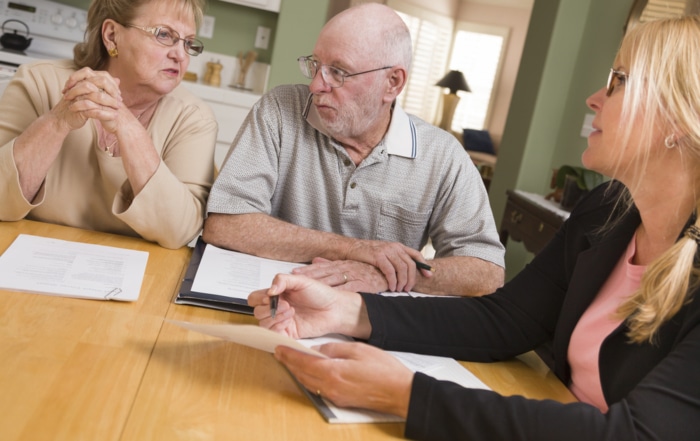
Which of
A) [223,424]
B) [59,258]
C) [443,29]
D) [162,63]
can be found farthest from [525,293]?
[443,29]

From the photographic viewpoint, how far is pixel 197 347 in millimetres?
1107

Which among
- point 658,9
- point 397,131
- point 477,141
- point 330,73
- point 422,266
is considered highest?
point 658,9

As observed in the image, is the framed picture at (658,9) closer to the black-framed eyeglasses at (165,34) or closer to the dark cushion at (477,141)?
the black-framed eyeglasses at (165,34)

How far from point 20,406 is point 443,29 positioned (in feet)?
28.7

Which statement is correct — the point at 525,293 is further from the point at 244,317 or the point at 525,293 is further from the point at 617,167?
the point at 244,317

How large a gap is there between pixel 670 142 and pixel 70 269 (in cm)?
104

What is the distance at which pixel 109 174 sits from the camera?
5.48 feet

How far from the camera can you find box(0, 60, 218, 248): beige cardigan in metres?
1.58

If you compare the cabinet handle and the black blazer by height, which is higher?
the black blazer

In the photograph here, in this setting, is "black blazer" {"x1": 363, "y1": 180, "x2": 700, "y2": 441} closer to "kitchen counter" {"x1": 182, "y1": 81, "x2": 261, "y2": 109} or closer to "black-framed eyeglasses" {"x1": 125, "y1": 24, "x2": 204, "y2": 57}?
"black-framed eyeglasses" {"x1": 125, "y1": 24, "x2": 204, "y2": 57}

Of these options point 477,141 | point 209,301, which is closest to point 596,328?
point 209,301

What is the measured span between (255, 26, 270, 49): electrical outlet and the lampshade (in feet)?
14.1

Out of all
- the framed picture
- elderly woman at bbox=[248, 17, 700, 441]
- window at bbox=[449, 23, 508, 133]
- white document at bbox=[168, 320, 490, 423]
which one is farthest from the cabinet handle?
window at bbox=[449, 23, 508, 133]

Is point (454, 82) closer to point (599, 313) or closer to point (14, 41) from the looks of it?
point (14, 41)
